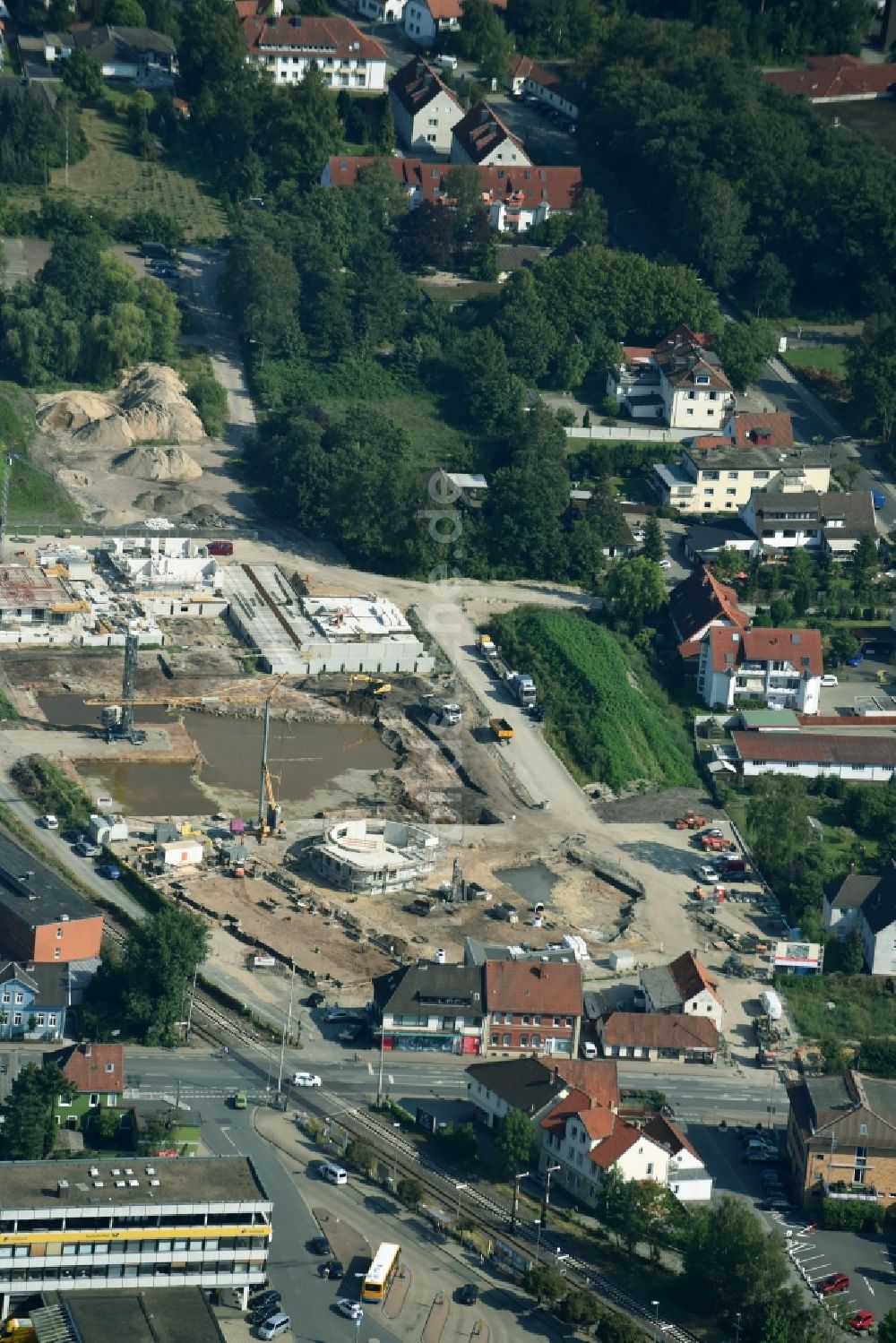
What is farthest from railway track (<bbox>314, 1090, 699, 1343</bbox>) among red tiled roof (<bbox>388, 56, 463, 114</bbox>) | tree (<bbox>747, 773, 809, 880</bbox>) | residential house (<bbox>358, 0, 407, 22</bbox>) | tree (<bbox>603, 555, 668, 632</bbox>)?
residential house (<bbox>358, 0, 407, 22</bbox>)

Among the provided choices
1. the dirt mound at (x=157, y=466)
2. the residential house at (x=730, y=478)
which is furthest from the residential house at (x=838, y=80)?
the dirt mound at (x=157, y=466)

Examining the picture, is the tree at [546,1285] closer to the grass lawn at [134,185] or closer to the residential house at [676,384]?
the residential house at [676,384]

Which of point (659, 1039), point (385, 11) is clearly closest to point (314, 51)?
point (385, 11)

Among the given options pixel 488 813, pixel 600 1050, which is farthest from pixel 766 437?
pixel 600 1050

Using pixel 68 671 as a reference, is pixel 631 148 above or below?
above

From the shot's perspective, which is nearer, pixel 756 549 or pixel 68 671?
pixel 68 671

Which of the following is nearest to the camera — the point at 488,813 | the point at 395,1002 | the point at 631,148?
the point at 395,1002

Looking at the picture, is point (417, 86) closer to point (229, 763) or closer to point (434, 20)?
point (434, 20)

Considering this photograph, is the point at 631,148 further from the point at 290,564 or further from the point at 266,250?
the point at 290,564

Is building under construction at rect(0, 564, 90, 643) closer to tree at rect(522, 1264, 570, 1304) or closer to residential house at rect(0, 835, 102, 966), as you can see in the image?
residential house at rect(0, 835, 102, 966)
